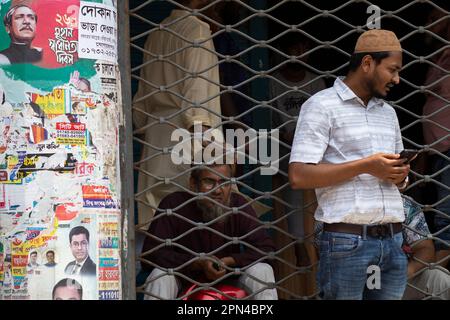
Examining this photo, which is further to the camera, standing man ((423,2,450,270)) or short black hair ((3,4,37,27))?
standing man ((423,2,450,270))

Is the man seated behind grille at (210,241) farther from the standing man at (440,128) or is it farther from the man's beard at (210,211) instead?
the standing man at (440,128)

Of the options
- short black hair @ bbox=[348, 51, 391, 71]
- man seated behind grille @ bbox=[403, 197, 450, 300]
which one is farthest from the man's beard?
short black hair @ bbox=[348, 51, 391, 71]

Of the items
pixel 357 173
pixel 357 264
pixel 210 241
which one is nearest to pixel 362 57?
pixel 357 173

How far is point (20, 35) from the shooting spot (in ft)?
14.2

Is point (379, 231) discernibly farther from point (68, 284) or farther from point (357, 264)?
point (68, 284)

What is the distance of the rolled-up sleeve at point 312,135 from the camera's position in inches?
181

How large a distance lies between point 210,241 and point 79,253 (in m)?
1.43

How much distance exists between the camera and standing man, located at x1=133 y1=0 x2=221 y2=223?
5547 mm

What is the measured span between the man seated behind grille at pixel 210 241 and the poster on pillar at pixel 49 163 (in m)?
0.83

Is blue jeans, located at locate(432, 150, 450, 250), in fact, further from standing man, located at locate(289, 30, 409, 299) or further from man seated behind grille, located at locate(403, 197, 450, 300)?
standing man, located at locate(289, 30, 409, 299)

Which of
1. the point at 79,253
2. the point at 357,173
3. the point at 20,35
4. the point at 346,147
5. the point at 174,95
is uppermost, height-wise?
the point at 20,35

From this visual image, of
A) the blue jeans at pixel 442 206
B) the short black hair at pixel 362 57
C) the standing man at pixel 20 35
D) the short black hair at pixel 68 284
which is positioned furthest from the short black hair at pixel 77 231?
the blue jeans at pixel 442 206

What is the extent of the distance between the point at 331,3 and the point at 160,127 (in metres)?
2.05

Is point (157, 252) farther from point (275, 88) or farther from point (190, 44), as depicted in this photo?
point (275, 88)
